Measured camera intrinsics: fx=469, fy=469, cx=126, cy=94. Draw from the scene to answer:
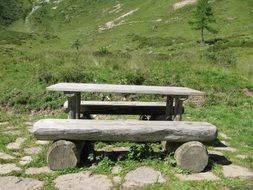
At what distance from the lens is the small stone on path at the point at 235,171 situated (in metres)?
7.69

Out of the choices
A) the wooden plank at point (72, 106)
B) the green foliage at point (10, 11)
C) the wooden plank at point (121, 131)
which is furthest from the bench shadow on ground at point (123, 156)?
the green foliage at point (10, 11)

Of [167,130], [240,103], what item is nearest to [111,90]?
[167,130]

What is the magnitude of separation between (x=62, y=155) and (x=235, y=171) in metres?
2.90

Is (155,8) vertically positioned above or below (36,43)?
above

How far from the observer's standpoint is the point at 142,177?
736 centimetres

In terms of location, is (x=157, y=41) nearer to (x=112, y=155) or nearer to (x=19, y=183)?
(x=112, y=155)

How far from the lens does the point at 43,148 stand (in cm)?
896

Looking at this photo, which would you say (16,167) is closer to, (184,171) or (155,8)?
(184,171)

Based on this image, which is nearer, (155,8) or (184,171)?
(184,171)

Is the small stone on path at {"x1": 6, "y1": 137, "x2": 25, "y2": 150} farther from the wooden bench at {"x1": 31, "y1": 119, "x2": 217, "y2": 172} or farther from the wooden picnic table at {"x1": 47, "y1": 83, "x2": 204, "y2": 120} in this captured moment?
the wooden bench at {"x1": 31, "y1": 119, "x2": 217, "y2": 172}

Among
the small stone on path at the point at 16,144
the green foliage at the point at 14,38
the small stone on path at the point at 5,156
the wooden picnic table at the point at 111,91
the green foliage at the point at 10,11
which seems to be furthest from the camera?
the green foliage at the point at 10,11

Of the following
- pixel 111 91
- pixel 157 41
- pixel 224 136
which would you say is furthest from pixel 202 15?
pixel 111 91

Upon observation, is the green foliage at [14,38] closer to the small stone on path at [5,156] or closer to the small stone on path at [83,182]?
the small stone on path at [5,156]

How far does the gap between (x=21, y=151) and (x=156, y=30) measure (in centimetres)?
5163
